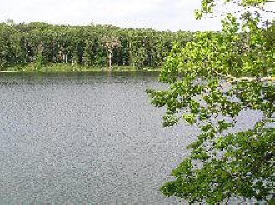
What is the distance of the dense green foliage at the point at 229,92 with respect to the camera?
11242 mm

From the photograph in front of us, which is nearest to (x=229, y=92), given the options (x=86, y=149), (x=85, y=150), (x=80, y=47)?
(x=85, y=150)

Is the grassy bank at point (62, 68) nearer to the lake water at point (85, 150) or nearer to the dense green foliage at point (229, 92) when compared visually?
the lake water at point (85, 150)

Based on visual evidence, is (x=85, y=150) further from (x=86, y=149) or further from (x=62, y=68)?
(x=62, y=68)

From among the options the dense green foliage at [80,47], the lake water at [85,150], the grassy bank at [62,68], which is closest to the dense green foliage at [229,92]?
the lake water at [85,150]

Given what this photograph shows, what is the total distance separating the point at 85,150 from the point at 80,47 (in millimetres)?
136143

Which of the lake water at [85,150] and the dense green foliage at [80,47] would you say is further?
the dense green foliage at [80,47]

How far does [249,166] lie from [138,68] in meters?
174

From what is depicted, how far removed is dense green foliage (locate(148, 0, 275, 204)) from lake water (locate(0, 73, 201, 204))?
2188 centimetres

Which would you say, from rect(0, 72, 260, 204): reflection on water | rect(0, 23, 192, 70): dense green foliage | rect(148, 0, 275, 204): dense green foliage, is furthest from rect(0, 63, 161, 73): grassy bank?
rect(148, 0, 275, 204): dense green foliage

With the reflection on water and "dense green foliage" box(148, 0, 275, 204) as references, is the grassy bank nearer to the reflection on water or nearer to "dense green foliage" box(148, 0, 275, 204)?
the reflection on water

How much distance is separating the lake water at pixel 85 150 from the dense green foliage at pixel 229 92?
71.8 feet

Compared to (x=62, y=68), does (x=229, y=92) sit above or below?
above

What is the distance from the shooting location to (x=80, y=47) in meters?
182

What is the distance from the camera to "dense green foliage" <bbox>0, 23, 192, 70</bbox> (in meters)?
174
